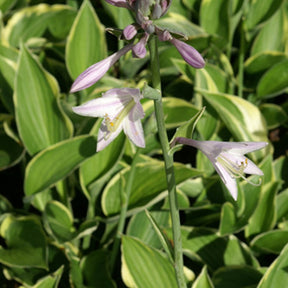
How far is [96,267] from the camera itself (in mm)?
2102

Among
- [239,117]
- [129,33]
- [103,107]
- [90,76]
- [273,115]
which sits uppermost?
[129,33]

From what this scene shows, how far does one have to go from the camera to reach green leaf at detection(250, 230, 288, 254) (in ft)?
6.73

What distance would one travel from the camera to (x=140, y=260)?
6.25 ft

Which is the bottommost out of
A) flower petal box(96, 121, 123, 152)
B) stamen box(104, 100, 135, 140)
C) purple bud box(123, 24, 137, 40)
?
flower petal box(96, 121, 123, 152)

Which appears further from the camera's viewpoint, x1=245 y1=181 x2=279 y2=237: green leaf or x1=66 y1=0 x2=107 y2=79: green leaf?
x1=66 y1=0 x2=107 y2=79: green leaf

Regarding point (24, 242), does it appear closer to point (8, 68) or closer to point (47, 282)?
point (47, 282)

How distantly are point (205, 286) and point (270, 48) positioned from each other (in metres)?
1.79

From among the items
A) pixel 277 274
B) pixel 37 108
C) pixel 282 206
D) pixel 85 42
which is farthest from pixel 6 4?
pixel 277 274

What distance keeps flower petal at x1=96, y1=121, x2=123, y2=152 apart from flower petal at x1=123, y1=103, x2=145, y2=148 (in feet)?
0.09

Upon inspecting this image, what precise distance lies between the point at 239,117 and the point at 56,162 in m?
0.93

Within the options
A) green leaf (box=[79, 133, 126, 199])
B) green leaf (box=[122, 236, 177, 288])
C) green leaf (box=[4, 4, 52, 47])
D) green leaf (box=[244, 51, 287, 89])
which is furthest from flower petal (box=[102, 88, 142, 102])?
green leaf (box=[4, 4, 52, 47])

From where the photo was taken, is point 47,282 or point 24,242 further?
point 24,242

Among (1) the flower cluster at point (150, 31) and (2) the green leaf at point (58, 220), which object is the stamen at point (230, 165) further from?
(2) the green leaf at point (58, 220)

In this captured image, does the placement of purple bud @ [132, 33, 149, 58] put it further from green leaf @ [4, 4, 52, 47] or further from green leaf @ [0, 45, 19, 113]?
green leaf @ [4, 4, 52, 47]
